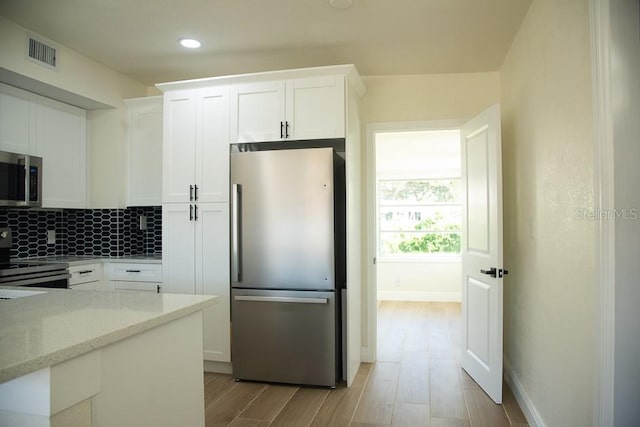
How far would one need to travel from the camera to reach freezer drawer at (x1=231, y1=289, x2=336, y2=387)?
3.05 m

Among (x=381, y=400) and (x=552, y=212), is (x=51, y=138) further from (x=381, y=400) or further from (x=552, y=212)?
(x=552, y=212)

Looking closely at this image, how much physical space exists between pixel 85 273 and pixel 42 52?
173 centimetres

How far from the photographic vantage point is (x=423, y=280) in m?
6.66

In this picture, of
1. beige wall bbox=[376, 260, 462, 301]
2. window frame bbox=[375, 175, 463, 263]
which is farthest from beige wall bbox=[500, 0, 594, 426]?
window frame bbox=[375, 175, 463, 263]

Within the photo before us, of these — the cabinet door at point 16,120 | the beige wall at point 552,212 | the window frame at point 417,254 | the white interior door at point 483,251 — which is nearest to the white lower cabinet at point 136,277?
the cabinet door at point 16,120

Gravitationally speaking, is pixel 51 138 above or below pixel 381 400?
above

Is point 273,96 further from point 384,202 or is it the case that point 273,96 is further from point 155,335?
point 384,202

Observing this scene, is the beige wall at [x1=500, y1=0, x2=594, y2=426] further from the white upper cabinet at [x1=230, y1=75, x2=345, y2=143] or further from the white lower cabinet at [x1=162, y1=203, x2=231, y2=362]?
the white lower cabinet at [x1=162, y1=203, x2=231, y2=362]

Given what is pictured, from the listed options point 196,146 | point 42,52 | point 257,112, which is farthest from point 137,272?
point 42,52

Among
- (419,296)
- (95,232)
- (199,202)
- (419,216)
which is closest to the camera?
(199,202)

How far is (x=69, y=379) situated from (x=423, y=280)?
6.11 meters

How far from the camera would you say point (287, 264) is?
3088mm

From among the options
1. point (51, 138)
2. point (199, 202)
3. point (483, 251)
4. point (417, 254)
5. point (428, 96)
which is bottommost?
point (417, 254)

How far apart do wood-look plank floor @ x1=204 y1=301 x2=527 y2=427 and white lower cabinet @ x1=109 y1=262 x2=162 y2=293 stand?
0.91 metres
